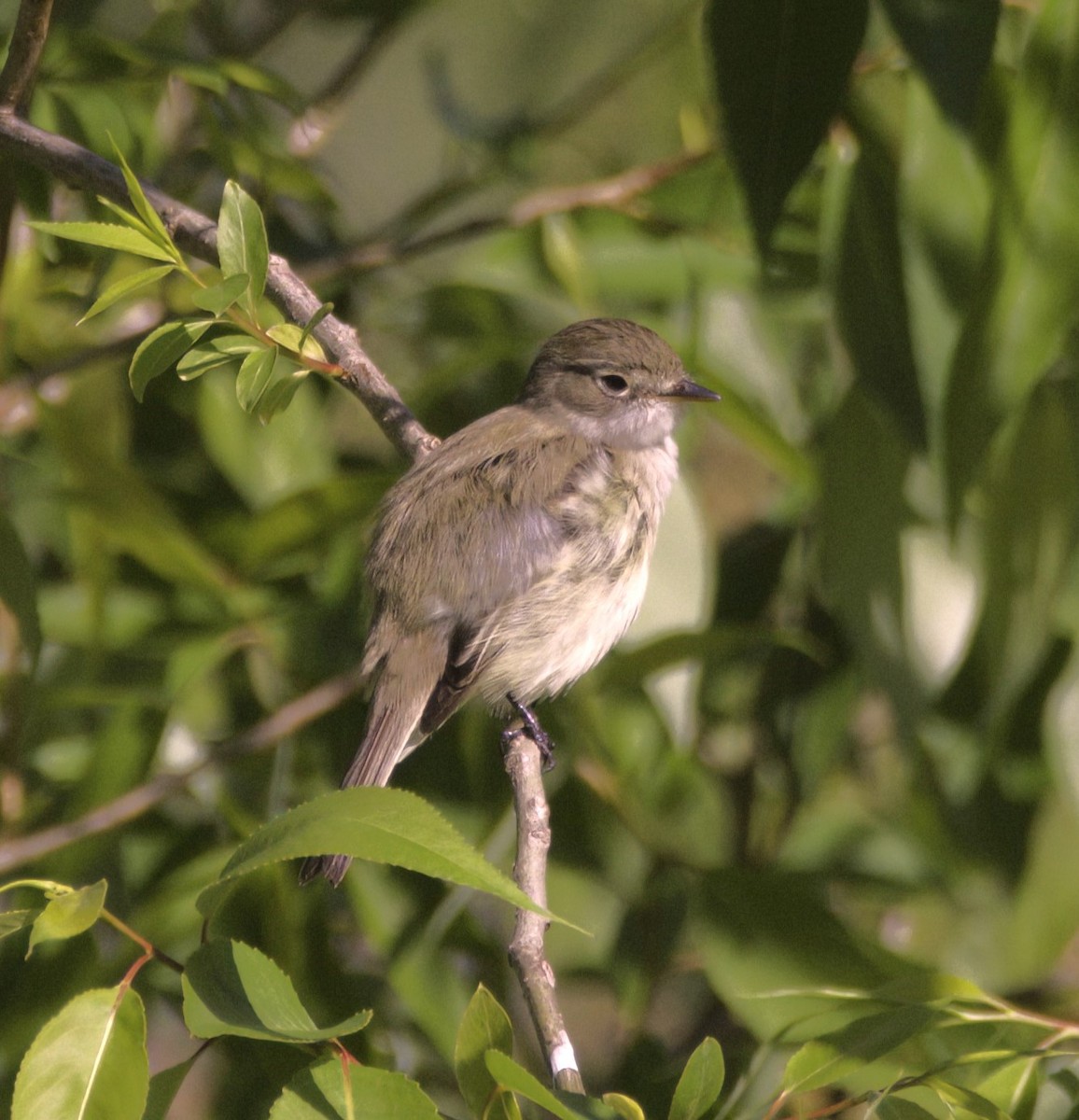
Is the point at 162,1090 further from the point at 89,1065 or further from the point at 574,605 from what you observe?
the point at 574,605

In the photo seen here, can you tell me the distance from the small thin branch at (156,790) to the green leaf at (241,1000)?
3.64ft

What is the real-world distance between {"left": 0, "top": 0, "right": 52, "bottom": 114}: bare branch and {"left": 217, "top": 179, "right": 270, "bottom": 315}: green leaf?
20.7 inches

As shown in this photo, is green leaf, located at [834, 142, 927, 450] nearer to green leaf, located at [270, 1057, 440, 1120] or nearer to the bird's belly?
the bird's belly

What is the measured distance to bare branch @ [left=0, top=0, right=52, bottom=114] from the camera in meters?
2.13

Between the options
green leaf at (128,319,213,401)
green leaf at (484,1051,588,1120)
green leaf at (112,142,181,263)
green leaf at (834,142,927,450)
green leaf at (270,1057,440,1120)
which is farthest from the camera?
green leaf at (834,142,927,450)

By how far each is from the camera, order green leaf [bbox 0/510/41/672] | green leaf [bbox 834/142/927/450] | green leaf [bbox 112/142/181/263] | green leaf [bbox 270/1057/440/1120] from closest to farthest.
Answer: green leaf [bbox 270/1057/440/1120] → green leaf [bbox 112/142/181/263] → green leaf [bbox 0/510/41/672] → green leaf [bbox 834/142/927/450]

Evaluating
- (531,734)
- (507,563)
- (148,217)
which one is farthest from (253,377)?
(531,734)

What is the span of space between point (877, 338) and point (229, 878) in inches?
63.2

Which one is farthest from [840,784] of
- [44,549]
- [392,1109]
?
[392,1109]

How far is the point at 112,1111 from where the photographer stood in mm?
1540

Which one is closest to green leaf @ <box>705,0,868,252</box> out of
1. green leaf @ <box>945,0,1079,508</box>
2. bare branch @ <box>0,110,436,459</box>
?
green leaf @ <box>945,0,1079,508</box>

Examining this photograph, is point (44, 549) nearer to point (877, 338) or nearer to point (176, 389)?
point (176, 389)

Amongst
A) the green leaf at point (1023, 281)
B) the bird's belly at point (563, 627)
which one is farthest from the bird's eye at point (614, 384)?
the green leaf at point (1023, 281)

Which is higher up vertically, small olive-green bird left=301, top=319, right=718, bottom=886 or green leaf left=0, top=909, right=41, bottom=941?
green leaf left=0, top=909, right=41, bottom=941
